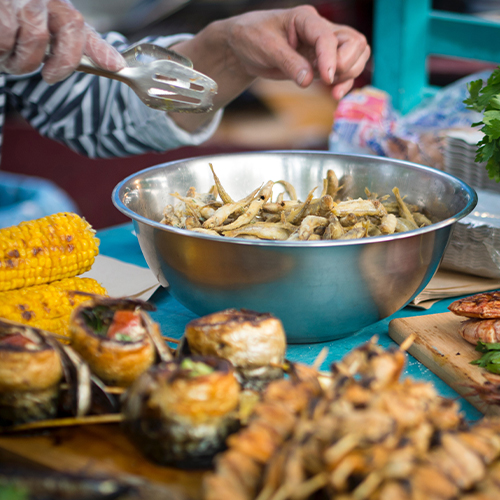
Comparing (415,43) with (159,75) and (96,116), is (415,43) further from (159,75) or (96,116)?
(159,75)

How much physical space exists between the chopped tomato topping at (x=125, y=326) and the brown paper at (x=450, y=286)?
0.80 meters

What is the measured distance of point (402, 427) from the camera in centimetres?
57

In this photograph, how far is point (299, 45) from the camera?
1.75 m

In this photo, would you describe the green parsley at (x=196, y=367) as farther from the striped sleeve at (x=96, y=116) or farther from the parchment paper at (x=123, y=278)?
the striped sleeve at (x=96, y=116)

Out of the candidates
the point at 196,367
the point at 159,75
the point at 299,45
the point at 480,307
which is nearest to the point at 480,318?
the point at 480,307

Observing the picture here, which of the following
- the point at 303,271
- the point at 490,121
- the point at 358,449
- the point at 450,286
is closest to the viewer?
the point at 358,449

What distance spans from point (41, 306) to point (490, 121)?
3.42 ft

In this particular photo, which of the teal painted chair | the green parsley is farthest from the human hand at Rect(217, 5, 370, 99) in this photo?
the teal painted chair

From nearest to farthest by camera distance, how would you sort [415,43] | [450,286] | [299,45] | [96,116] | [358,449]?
[358,449]
[450,286]
[299,45]
[96,116]
[415,43]

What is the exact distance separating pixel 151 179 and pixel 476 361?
0.88m

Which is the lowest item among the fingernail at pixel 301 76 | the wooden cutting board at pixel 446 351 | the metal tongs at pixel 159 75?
the wooden cutting board at pixel 446 351

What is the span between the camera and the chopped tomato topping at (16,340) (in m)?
0.72

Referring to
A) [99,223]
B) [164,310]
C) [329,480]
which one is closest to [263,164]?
[164,310]

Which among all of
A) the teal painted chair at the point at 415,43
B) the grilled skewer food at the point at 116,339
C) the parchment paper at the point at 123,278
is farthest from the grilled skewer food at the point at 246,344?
the teal painted chair at the point at 415,43
